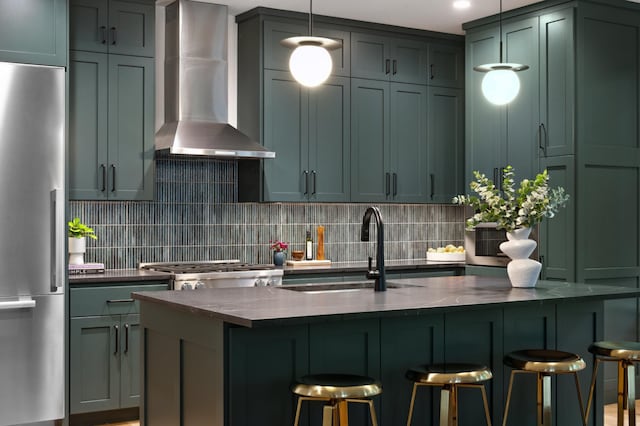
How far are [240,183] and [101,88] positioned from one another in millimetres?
1335

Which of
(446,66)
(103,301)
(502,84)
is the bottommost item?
(103,301)

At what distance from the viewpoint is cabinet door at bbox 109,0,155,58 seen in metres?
5.48

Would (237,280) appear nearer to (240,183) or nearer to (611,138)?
(240,183)

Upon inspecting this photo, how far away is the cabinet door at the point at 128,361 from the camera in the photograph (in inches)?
205

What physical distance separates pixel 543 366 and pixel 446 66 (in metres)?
3.71

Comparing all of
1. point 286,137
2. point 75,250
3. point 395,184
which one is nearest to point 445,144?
point 395,184

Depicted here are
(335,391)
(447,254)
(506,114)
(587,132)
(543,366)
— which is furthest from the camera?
(447,254)

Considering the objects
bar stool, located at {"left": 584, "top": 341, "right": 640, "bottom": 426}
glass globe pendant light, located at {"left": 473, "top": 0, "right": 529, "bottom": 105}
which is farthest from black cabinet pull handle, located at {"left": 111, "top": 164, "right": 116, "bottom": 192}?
bar stool, located at {"left": 584, "top": 341, "right": 640, "bottom": 426}

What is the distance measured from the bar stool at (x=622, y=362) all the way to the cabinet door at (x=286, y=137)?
2642mm

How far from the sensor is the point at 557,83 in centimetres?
585

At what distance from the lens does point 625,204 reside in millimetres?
5945

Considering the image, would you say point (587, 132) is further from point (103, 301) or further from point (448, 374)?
point (103, 301)

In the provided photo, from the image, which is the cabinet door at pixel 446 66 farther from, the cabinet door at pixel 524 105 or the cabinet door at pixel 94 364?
the cabinet door at pixel 94 364

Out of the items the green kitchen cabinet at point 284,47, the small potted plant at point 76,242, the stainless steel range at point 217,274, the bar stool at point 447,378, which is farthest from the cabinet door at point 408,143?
the bar stool at point 447,378
